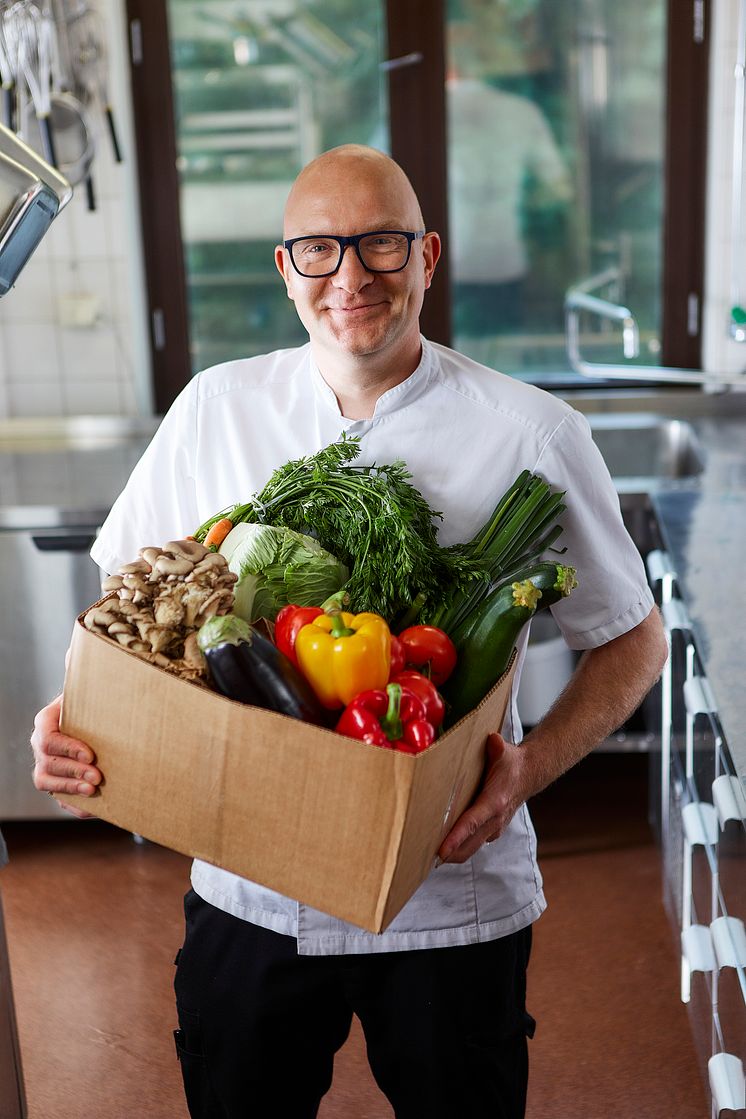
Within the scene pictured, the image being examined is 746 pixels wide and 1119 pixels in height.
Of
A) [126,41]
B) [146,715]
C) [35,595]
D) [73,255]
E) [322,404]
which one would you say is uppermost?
[126,41]

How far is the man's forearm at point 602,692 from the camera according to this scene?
1.28 m

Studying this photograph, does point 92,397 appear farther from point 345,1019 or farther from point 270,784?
point 270,784

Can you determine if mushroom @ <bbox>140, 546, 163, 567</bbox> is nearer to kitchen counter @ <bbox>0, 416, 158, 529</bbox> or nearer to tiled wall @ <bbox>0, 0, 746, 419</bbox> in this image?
kitchen counter @ <bbox>0, 416, 158, 529</bbox>

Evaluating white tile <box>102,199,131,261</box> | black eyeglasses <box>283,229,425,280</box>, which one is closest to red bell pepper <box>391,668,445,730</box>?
black eyeglasses <box>283,229,425,280</box>

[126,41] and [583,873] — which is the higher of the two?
[126,41]

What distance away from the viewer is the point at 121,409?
3365 mm

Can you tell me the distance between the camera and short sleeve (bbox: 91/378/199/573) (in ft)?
4.56

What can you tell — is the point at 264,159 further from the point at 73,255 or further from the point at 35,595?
the point at 35,595

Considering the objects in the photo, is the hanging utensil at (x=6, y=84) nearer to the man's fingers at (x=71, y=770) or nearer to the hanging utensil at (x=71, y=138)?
the hanging utensil at (x=71, y=138)

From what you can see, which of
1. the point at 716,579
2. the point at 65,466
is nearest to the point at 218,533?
the point at 716,579

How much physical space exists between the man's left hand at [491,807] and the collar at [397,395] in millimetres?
394

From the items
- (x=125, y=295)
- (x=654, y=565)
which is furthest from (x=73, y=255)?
(x=654, y=565)

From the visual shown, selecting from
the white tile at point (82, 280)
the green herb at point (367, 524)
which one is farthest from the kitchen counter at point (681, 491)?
the green herb at point (367, 524)

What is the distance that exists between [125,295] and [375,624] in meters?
2.53
